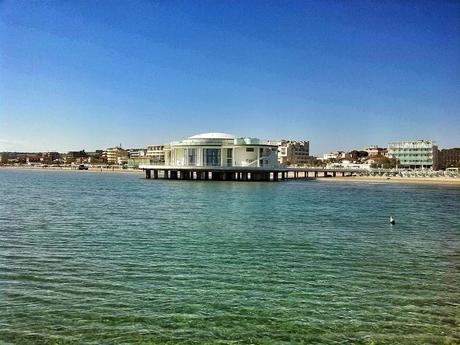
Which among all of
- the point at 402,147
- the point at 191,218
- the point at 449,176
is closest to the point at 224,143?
the point at 449,176

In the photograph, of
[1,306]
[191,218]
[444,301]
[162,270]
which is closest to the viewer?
[1,306]

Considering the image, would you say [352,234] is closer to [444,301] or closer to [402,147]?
[444,301]

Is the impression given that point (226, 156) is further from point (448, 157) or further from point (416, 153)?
point (448, 157)

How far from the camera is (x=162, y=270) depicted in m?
14.6

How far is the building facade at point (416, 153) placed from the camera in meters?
168

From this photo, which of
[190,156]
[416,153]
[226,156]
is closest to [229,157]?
[226,156]

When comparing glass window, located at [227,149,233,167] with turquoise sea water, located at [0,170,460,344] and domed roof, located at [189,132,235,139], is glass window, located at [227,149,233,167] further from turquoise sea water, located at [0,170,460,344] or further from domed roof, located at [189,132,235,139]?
turquoise sea water, located at [0,170,460,344]

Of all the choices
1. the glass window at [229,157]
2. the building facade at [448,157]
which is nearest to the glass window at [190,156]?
the glass window at [229,157]

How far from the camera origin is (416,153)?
17100 cm

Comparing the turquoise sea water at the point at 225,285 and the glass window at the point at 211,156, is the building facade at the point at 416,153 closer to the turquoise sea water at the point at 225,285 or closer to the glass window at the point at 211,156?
the glass window at the point at 211,156

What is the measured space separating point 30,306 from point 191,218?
18503 millimetres

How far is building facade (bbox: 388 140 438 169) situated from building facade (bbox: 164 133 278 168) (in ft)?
272

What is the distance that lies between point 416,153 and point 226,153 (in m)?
92.2

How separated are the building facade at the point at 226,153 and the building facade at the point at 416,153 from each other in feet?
272
